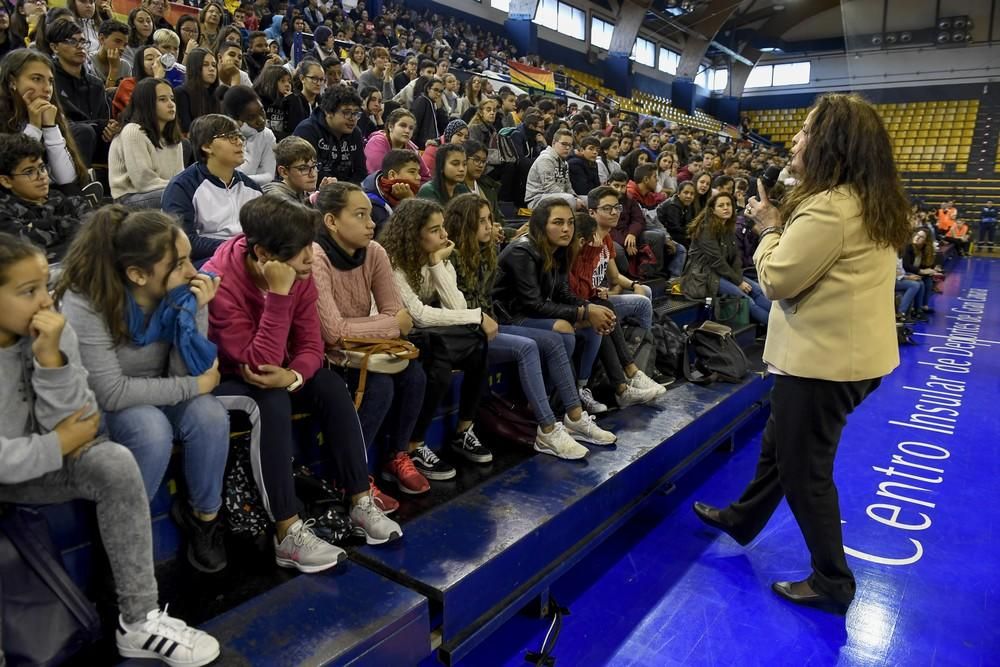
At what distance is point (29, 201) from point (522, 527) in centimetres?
213

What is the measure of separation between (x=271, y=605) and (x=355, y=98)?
3.18m

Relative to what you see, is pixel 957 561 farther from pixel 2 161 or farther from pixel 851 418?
pixel 2 161

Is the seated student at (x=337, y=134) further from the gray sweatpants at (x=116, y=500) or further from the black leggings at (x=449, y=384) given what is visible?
the gray sweatpants at (x=116, y=500)

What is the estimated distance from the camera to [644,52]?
24.1 m

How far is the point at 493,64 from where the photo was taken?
15039 mm

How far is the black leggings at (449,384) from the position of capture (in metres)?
2.60

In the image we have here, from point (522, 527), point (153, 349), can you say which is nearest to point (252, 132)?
point (153, 349)

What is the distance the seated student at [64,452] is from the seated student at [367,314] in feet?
3.00

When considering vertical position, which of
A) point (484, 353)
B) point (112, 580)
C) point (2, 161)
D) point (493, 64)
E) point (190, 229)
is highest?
point (493, 64)

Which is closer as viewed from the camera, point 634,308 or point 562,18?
point 634,308

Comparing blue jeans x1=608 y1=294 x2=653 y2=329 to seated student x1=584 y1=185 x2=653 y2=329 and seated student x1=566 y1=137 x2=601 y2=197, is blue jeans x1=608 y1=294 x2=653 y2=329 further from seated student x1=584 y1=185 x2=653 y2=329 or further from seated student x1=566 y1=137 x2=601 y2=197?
seated student x1=566 y1=137 x2=601 y2=197

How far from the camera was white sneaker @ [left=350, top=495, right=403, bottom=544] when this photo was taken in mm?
2027

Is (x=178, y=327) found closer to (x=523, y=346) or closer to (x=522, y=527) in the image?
(x=522, y=527)

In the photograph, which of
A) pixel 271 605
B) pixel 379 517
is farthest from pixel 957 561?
pixel 271 605
